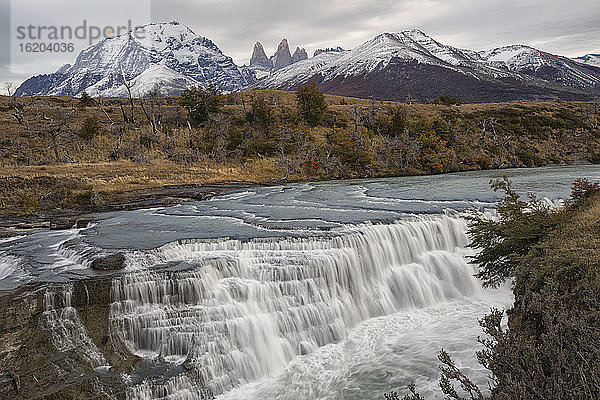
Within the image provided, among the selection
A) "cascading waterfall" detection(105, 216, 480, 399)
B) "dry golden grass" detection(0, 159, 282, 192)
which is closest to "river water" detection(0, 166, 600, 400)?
"cascading waterfall" detection(105, 216, 480, 399)

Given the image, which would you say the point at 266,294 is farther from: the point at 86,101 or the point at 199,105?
the point at 86,101

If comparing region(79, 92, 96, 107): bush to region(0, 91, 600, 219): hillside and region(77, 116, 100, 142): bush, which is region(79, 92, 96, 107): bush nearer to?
region(0, 91, 600, 219): hillside

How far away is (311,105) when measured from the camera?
51.8 meters

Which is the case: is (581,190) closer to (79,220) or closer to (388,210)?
(388,210)

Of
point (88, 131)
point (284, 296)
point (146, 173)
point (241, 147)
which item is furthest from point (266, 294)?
point (88, 131)

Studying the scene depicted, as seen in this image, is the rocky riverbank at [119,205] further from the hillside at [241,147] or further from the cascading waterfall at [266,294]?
the cascading waterfall at [266,294]

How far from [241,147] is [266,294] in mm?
30340

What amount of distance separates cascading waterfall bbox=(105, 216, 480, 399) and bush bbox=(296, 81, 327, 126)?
35457 millimetres

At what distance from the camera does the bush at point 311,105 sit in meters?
50.8

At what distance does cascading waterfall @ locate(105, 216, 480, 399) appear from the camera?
33.7ft

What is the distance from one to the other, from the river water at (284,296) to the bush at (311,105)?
108 ft

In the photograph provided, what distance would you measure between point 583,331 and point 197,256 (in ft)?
35.8

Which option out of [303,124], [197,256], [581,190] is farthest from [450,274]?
[303,124]

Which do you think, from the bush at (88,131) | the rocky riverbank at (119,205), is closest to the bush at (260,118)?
the rocky riverbank at (119,205)
